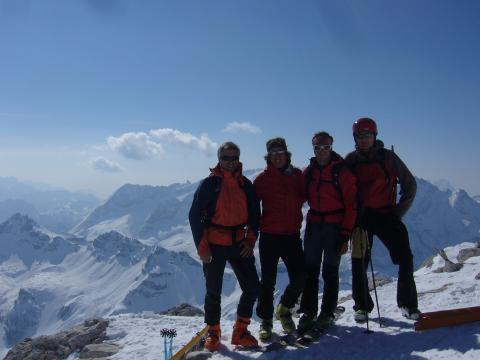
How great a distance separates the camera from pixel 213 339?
29.8 ft

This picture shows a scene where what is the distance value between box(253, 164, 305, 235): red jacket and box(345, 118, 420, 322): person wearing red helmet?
1121mm

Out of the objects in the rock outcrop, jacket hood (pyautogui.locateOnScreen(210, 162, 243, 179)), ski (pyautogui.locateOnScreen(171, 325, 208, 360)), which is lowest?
the rock outcrop

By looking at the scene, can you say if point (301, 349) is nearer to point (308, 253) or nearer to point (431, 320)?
point (308, 253)

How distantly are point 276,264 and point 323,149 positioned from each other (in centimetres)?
237

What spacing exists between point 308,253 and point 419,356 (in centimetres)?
252

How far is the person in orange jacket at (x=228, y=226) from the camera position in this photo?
28.3 feet

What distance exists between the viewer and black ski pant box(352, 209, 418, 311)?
853 centimetres

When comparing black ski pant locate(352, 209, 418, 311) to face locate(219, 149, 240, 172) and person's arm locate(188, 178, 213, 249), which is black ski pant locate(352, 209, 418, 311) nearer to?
face locate(219, 149, 240, 172)

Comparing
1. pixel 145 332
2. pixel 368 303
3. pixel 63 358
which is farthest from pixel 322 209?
pixel 63 358

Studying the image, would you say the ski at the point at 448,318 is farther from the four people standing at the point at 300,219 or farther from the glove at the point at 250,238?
the glove at the point at 250,238

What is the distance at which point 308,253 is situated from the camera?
28.6ft

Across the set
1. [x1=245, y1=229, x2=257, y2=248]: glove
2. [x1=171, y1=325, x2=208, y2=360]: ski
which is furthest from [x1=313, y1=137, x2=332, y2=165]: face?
[x1=171, y1=325, x2=208, y2=360]: ski

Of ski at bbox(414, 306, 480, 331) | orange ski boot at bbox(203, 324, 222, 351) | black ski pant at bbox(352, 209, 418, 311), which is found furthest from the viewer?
orange ski boot at bbox(203, 324, 222, 351)

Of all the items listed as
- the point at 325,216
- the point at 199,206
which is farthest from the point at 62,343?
the point at 325,216
